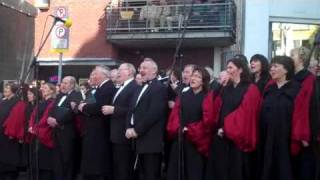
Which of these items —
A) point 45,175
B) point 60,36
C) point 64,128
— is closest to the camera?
point 64,128

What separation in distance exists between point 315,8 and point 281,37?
1187mm

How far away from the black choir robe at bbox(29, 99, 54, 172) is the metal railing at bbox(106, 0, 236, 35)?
9.23m

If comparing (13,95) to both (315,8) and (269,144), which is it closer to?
(269,144)

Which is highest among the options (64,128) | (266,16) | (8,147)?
(266,16)

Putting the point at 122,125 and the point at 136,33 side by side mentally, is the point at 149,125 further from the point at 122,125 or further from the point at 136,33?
the point at 136,33

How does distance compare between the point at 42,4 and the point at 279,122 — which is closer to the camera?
the point at 279,122

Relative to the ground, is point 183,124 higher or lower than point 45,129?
higher

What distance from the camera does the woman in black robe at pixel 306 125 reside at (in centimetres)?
641

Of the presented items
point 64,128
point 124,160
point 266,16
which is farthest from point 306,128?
point 266,16

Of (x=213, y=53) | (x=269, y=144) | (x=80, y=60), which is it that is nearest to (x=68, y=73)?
(x=80, y=60)

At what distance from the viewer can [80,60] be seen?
67.1 feet

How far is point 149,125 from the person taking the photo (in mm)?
7488

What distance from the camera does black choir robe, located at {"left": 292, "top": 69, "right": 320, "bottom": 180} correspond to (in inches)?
252

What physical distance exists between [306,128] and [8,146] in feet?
17.9
